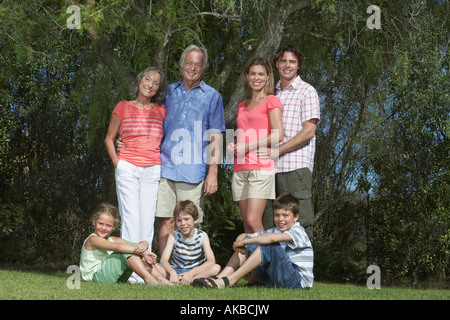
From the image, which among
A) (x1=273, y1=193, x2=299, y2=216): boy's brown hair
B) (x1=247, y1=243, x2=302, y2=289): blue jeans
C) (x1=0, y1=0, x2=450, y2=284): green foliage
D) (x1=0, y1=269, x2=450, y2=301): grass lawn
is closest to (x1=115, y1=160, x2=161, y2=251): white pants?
(x1=0, y1=269, x2=450, y2=301): grass lawn

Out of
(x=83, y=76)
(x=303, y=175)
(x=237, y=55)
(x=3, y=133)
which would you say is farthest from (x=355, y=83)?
(x=3, y=133)

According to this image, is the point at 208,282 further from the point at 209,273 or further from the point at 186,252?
the point at 186,252

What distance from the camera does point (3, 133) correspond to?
929 centimetres

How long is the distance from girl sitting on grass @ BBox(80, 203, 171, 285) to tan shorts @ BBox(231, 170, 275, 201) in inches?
35.8

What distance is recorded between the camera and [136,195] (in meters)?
5.25

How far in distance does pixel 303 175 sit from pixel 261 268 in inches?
33.5

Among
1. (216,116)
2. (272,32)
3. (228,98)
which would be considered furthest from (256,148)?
(228,98)

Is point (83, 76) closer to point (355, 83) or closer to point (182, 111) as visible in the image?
point (182, 111)

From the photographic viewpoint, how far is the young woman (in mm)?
4961

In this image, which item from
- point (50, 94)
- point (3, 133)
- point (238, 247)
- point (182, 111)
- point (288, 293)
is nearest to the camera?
point (288, 293)

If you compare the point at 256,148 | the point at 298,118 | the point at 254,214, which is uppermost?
the point at 298,118

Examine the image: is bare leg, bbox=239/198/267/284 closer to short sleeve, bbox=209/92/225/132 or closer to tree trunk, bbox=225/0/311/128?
short sleeve, bbox=209/92/225/132

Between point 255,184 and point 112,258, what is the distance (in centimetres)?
137

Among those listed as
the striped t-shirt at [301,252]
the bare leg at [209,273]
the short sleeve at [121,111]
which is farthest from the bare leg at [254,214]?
the short sleeve at [121,111]
